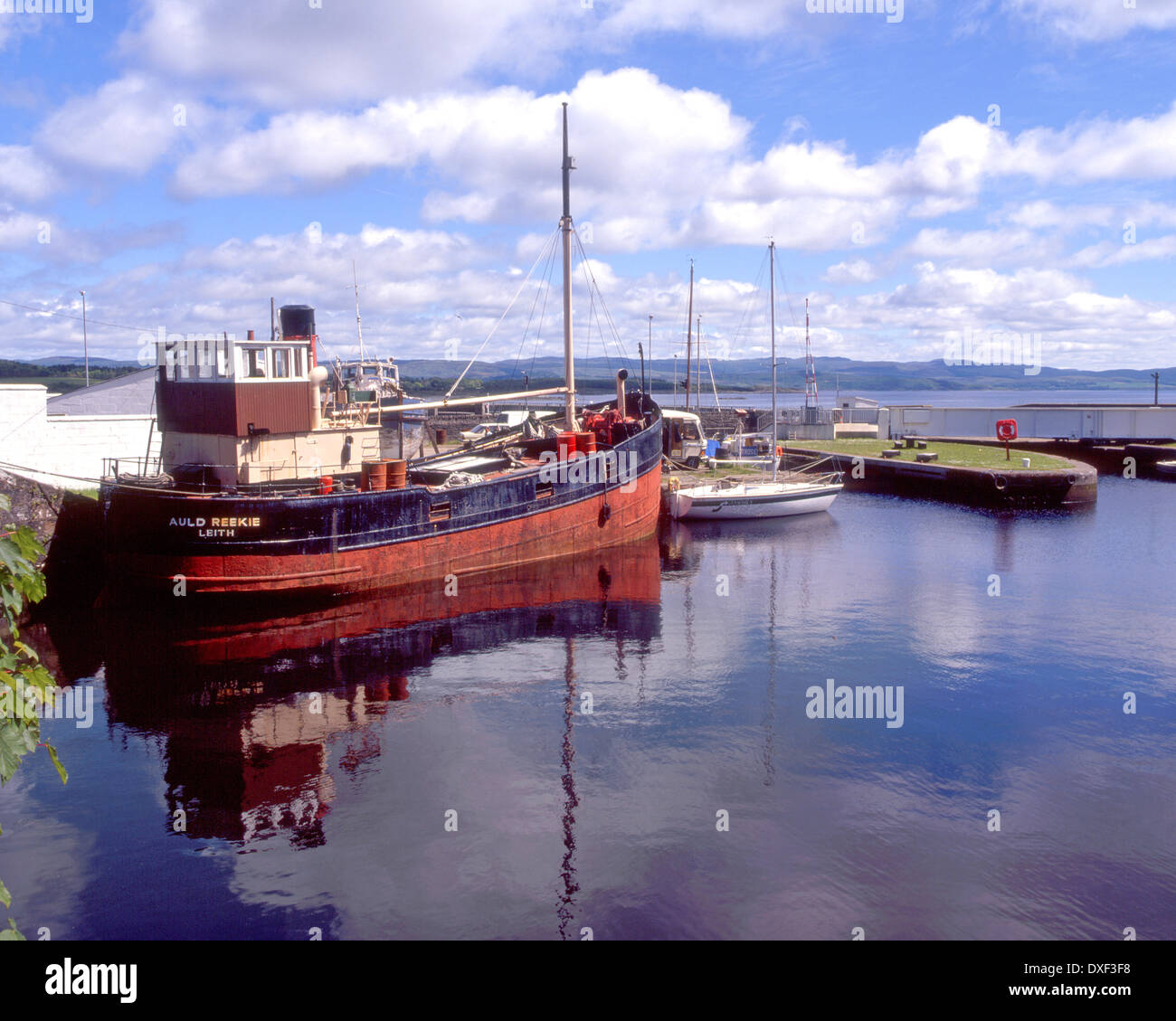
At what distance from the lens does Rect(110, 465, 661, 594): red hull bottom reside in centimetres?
2755

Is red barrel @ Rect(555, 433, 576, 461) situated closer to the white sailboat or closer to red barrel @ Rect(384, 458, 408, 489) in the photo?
red barrel @ Rect(384, 458, 408, 489)

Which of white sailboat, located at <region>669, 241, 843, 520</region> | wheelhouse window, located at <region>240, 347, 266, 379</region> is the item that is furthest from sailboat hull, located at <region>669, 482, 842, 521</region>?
wheelhouse window, located at <region>240, 347, 266, 379</region>

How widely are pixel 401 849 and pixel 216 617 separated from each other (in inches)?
615

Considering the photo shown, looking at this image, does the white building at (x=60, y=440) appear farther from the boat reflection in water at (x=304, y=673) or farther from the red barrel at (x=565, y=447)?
the red barrel at (x=565, y=447)

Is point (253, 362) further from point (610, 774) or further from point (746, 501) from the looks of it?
point (746, 501)

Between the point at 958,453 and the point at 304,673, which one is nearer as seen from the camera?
the point at 304,673

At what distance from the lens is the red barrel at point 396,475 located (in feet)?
98.9

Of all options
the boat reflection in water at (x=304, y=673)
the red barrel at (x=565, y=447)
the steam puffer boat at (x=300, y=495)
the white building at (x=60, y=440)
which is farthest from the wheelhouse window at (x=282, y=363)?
the red barrel at (x=565, y=447)

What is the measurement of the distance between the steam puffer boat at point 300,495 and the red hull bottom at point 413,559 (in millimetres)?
48

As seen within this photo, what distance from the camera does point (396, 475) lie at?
30.2m

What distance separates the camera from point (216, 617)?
1076 inches

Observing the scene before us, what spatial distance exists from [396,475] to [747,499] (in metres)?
22.3

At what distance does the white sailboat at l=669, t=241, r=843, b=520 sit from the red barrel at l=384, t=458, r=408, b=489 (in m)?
19.8

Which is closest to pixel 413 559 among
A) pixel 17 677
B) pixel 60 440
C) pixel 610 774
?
pixel 60 440
